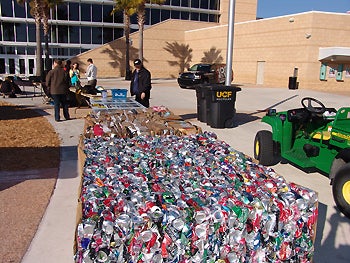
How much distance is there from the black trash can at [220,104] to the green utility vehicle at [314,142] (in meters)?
3.07

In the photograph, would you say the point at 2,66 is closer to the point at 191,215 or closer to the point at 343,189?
the point at 343,189

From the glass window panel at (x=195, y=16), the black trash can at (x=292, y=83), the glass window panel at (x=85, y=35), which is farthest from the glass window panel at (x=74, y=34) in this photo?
the black trash can at (x=292, y=83)

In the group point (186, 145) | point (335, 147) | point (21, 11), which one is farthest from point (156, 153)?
point (21, 11)

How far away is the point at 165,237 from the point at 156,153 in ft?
4.14

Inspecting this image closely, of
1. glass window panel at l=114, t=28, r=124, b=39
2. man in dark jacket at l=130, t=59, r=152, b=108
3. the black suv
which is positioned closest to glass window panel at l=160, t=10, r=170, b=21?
glass window panel at l=114, t=28, r=124, b=39

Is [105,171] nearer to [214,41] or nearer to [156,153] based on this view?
[156,153]

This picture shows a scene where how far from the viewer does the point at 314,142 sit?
223 inches

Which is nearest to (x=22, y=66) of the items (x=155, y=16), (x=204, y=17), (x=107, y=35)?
(x=107, y=35)

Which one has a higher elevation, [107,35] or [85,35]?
[107,35]

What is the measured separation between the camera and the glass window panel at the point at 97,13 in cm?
4069

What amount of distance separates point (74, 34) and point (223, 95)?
112 ft

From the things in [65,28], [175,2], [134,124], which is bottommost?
[134,124]

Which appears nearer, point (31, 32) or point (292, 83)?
point (292, 83)

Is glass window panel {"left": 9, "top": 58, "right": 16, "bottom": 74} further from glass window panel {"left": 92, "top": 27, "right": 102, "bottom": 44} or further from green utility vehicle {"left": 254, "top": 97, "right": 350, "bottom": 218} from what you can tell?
green utility vehicle {"left": 254, "top": 97, "right": 350, "bottom": 218}
